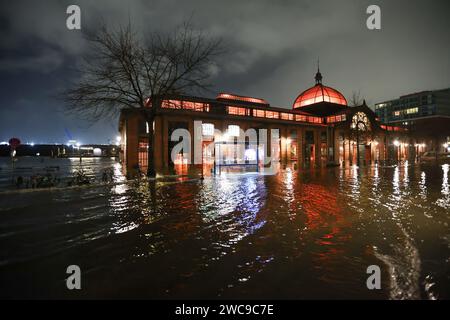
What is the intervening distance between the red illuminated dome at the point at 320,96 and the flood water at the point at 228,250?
54.9 m

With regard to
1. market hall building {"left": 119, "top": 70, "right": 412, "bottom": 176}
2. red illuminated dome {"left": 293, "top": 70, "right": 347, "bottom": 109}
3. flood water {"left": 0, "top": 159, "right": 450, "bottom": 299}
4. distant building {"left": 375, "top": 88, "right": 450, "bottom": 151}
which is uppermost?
distant building {"left": 375, "top": 88, "right": 450, "bottom": 151}

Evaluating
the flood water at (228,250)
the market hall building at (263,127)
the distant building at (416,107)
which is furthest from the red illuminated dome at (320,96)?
the distant building at (416,107)

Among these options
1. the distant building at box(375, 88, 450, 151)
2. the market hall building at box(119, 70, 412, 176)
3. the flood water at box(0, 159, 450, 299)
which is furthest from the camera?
the distant building at box(375, 88, 450, 151)

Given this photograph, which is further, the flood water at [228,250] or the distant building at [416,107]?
the distant building at [416,107]

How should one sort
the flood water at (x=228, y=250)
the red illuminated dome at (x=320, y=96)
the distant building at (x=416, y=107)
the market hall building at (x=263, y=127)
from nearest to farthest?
the flood water at (x=228, y=250) → the market hall building at (x=263, y=127) → the red illuminated dome at (x=320, y=96) → the distant building at (x=416, y=107)

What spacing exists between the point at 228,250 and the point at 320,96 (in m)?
61.3

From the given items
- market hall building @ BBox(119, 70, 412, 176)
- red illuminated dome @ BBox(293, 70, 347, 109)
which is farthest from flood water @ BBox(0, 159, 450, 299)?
red illuminated dome @ BBox(293, 70, 347, 109)

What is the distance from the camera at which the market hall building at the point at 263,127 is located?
112 ft

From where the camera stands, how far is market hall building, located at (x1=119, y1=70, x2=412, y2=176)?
3416 cm

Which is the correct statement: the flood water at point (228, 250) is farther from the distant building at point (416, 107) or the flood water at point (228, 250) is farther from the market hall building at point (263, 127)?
the distant building at point (416, 107)

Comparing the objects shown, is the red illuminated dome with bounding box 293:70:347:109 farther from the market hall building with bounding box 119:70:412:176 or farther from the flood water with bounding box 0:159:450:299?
the flood water with bounding box 0:159:450:299

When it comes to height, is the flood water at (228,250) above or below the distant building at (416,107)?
below

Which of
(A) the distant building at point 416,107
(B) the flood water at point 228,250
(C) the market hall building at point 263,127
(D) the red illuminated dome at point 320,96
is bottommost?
(B) the flood water at point 228,250

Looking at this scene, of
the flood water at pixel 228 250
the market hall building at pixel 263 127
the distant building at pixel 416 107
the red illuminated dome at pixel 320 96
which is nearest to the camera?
the flood water at pixel 228 250
